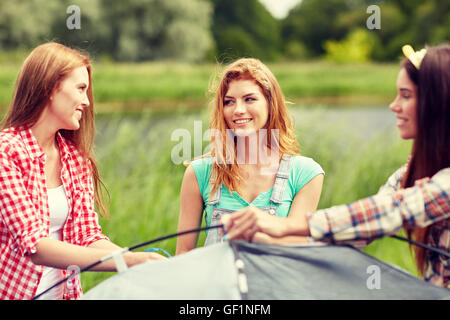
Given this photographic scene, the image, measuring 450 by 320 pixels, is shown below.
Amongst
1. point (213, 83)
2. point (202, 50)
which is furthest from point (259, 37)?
point (213, 83)

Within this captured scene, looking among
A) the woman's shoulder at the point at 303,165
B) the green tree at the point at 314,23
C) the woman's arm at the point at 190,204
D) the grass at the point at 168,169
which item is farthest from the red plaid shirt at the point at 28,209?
the green tree at the point at 314,23

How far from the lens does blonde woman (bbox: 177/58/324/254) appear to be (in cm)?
223

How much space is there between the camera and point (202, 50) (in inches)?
1153

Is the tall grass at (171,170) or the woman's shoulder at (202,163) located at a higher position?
the woman's shoulder at (202,163)

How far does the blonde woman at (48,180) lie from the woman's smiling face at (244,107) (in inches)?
20.9

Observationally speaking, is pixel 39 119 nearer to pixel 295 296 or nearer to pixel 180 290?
pixel 180 290

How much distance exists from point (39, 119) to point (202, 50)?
27770 mm

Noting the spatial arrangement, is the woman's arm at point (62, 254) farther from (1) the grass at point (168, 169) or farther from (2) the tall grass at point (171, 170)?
(2) the tall grass at point (171, 170)

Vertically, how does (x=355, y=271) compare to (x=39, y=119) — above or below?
below

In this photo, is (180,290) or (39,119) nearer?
(180,290)

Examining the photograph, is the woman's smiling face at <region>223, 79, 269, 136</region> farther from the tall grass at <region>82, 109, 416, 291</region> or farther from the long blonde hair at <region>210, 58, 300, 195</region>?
the tall grass at <region>82, 109, 416, 291</region>

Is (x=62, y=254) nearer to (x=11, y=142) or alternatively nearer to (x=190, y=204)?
(x=11, y=142)

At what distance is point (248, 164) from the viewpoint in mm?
2320

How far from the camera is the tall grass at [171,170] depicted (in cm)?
470
